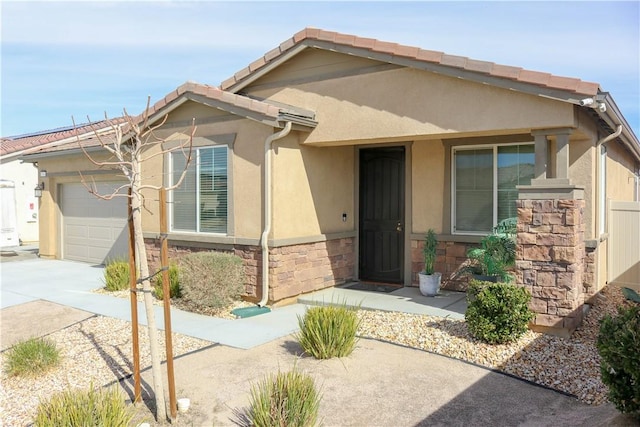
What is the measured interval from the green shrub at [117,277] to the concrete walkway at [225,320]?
0.35 meters

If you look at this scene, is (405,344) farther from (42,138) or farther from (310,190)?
(42,138)

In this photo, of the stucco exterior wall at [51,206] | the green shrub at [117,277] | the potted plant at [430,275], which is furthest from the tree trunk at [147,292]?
the stucco exterior wall at [51,206]

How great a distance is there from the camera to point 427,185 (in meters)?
9.82

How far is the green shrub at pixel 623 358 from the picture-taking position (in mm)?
3854

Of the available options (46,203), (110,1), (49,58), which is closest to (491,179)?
(110,1)

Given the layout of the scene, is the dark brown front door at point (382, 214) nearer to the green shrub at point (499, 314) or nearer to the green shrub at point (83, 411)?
the green shrub at point (499, 314)

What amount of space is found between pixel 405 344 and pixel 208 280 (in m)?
3.52

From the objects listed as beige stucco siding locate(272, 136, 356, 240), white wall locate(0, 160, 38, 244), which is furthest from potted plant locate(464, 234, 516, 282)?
white wall locate(0, 160, 38, 244)

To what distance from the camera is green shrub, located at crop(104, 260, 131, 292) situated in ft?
33.4

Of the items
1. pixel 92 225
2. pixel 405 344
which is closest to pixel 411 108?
pixel 405 344

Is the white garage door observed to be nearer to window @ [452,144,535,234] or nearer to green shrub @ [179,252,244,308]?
green shrub @ [179,252,244,308]

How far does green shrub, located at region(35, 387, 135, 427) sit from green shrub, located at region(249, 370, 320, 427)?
42.8 inches

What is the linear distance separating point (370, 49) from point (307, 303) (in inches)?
177

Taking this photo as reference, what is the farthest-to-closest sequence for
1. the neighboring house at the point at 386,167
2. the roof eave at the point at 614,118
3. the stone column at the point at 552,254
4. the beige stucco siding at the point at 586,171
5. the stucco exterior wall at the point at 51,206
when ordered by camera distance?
the stucco exterior wall at the point at 51,206, the beige stucco siding at the point at 586,171, the roof eave at the point at 614,118, the neighboring house at the point at 386,167, the stone column at the point at 552,254
